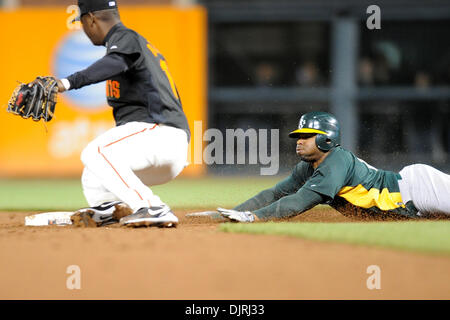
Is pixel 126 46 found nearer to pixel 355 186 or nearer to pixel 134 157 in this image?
pixel 134 157

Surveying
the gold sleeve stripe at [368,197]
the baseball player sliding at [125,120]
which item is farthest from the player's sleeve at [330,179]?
the baseball player sliding at [125,120]

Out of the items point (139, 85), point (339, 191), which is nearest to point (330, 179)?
point (339, 191)

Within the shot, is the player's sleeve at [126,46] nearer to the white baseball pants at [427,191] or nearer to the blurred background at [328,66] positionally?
the white baseball pants at [427,191]

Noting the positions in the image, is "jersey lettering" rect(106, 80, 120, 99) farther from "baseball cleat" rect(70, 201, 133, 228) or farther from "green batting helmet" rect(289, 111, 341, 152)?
"green batting helmet" rect(289, 111, 341, 152)

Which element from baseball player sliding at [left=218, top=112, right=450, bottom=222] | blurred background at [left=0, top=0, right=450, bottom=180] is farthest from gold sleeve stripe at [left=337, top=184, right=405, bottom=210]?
blurred background at [left=0, top=0, right=450, bottom=180]

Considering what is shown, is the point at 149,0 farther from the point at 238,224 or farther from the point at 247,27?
the point at 238,224
